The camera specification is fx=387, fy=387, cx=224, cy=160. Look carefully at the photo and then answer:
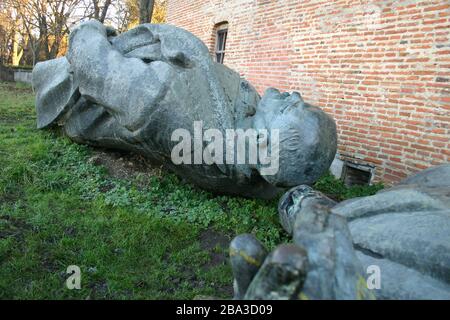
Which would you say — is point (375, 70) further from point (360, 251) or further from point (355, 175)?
point (360, 251)

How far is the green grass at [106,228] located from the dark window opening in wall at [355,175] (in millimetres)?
2310

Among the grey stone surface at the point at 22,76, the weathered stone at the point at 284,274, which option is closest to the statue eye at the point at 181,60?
the weathered stone at the point at 284,274

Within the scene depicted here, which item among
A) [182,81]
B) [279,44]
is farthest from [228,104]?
[279,44]

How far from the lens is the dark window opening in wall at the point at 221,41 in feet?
32.6

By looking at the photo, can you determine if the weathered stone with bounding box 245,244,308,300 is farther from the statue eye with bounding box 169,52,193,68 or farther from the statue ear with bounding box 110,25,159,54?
the statue ear with bounding box 110,25,159,54

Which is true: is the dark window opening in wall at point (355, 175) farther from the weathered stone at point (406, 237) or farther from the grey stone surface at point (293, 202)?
the weathered stone at point (406, 237)

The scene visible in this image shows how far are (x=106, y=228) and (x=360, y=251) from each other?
6.23 feet

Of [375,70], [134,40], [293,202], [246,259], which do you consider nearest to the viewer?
[246,259]

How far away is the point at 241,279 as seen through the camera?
4.70ft

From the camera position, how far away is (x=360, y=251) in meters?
1.87

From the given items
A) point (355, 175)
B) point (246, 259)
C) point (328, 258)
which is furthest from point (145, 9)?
point (328, 258)

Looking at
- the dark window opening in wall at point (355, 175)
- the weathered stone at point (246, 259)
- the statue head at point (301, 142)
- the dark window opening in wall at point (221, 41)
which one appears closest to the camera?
the weathered stone at point (246, 259)

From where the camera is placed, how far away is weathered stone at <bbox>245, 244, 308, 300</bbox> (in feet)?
3.81

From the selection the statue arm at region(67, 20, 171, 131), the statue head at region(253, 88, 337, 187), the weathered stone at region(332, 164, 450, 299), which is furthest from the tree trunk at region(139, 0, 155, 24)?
the weathered stone at region(332, 164, 450, 299)
